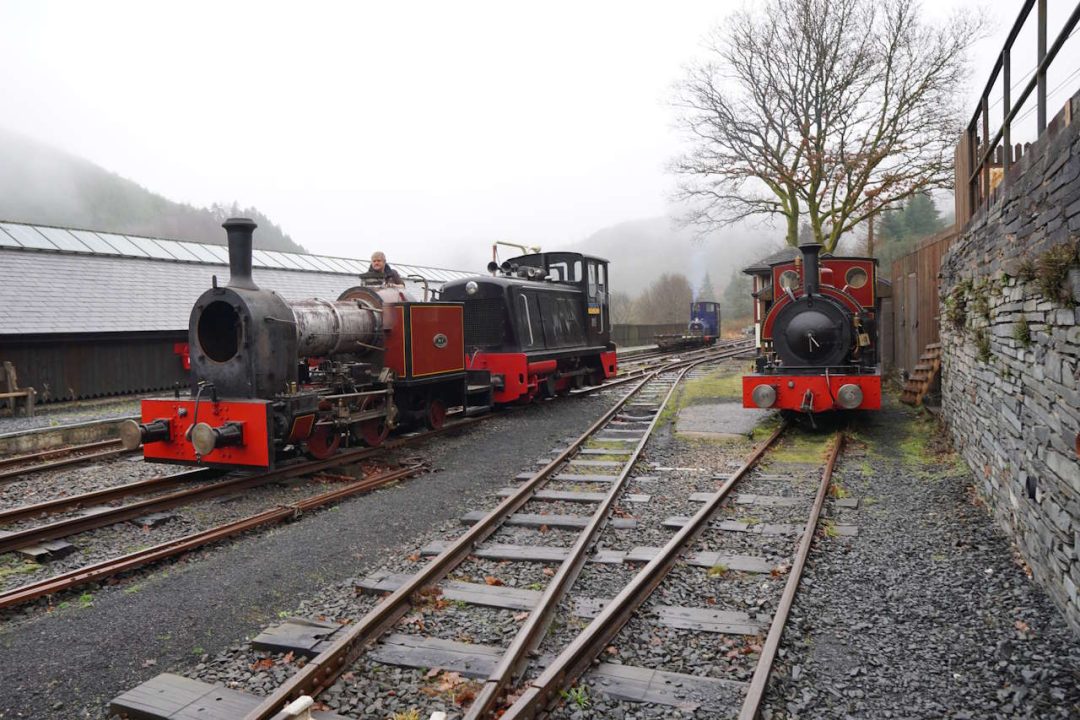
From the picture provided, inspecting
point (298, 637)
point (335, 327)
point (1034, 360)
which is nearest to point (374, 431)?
point (335, 327)

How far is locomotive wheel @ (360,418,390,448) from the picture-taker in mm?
9078

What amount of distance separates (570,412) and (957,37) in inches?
757

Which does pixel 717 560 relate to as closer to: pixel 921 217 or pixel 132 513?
pixel 132 513

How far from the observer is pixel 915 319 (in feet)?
42.8

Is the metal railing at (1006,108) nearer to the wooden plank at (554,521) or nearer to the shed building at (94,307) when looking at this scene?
the wooden plank at (554,521)

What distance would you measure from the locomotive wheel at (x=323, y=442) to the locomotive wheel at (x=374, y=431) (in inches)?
22.9

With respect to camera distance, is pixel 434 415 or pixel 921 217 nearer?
pixel 434 415

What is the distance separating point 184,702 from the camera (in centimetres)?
323

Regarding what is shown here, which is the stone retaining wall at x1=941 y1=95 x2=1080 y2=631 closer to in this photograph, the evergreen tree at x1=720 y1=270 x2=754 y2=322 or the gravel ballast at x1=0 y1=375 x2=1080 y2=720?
the gravel ballast at x1=0 y1=375 x2=1080 y2=720

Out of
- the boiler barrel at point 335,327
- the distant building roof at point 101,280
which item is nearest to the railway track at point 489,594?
the boiler barrel at point 335,327

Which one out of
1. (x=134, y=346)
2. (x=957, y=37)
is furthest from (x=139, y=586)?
(x=957, y=37)

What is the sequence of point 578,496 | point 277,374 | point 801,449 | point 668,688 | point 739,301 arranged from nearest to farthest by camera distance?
1. point 668,688
2. point 578,496
3. point 277,374
4. point 801,449
5. point 739,301

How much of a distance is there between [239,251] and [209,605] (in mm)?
4204

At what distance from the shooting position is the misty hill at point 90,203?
87812mm
